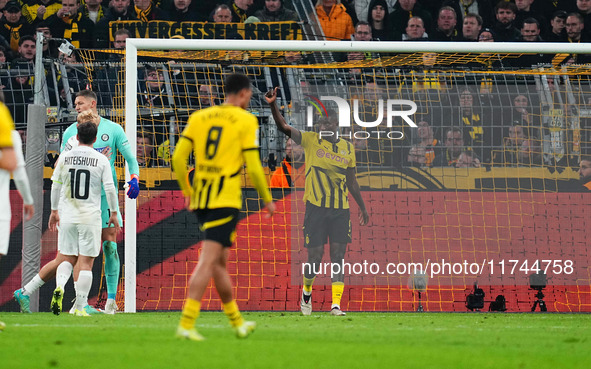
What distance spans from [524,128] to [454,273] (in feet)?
7.46

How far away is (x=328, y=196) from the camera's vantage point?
10.6 metres

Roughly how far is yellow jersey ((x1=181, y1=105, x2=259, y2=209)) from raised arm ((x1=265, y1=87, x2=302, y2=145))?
9.68 ft

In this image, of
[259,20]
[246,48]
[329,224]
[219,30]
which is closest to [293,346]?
[329,224]

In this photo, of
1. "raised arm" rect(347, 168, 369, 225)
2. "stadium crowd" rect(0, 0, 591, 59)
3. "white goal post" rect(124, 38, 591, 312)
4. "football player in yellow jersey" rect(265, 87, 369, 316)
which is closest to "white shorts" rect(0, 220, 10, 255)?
"white goal post" rect(124, 38, 591, 312)

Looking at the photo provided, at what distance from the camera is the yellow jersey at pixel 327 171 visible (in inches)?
417

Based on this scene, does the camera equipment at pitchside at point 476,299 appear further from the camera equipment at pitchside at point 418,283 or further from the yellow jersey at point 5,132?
the yellow jersey at point 5,132

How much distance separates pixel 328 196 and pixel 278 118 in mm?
1251

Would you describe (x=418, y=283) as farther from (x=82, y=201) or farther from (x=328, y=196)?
(x=82, y=201)

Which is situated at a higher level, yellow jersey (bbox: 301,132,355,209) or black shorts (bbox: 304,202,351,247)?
yellow jersey (bbox: 301,132,355,209)

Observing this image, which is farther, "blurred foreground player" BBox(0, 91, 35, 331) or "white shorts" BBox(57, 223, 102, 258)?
"white shorts" BBox(57, 223, 102, 258)

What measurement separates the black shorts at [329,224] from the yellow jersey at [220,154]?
438cm

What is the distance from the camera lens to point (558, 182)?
39.7 feet

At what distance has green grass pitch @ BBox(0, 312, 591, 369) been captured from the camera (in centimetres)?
Answer: 514

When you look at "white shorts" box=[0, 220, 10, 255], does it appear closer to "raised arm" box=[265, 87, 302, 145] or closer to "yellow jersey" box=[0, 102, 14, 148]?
"yellow jersey" box=[0, 102, 14, 148]
